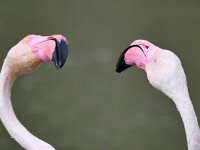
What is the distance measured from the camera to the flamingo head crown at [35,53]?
17.7ft

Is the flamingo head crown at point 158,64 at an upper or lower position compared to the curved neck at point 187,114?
upper

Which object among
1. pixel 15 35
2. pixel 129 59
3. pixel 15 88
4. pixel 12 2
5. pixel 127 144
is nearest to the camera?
pixel 129 59

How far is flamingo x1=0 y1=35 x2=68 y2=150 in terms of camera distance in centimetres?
542

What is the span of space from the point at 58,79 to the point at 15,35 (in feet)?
3.53

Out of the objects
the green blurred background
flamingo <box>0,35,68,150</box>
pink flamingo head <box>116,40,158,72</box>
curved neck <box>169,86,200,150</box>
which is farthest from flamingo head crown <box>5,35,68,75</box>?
the green blurred background

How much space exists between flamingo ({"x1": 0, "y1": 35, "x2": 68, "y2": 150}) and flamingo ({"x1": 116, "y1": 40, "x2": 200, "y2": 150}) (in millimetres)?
414

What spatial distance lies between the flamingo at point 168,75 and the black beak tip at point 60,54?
376mm

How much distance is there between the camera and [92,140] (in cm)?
875

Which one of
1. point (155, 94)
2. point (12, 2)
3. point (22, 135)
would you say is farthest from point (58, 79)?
point (22, 135)

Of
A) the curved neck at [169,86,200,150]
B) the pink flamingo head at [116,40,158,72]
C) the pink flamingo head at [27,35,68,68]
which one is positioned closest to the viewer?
the curved neck at [169,86,200,150]

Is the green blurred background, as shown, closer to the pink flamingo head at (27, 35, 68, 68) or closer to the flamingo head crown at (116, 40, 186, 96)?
the flamingo head crown at (116, 40, 186, 96)

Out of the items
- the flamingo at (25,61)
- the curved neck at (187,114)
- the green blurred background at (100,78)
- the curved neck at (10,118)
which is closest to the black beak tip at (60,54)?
the flamingo at (25,61)

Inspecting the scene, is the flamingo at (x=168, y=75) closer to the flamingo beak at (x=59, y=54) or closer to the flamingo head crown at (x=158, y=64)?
the flamingo head crown at (x=158, y=64)

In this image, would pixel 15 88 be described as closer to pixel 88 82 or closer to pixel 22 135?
pixel 88 82
